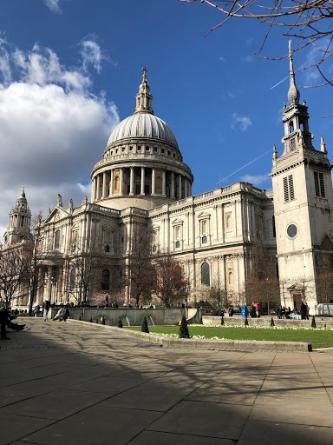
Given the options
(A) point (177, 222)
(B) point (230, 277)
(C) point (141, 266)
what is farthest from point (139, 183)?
(B) point (230, 277)

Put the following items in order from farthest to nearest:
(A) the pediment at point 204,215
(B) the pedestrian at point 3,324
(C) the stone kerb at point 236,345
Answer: (A) the pediment at point 204,215
(B) the pedestrian at point 3,324
(C) the stone kerb at point 236,345

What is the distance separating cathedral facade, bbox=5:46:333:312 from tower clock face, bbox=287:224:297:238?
0.13 meters

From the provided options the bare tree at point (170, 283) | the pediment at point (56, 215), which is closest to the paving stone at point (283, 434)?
the bare tree at point (170, 283)

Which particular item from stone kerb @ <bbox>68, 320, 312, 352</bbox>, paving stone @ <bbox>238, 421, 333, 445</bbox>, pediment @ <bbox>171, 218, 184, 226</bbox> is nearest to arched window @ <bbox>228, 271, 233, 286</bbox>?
pediment @ <bbox>171, 218, 184, 226</bbox>

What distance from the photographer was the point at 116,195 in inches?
3282

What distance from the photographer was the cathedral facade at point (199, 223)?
49500mm

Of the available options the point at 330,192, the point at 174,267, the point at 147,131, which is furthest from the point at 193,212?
the point at 147,131

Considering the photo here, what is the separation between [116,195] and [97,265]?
22.0m

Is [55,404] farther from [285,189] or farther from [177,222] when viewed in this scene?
[177,222]

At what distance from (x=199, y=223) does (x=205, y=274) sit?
8.93 metres

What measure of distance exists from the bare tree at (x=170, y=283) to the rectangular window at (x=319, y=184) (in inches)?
905

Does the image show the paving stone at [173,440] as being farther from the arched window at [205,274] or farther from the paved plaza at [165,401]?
the arched window at [205,274]

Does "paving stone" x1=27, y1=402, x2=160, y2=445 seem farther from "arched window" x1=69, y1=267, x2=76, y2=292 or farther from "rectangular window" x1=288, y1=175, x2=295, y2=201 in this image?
"arched window" x1=69, y1=267, x2=76, y2=292

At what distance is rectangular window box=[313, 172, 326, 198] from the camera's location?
169 ft
